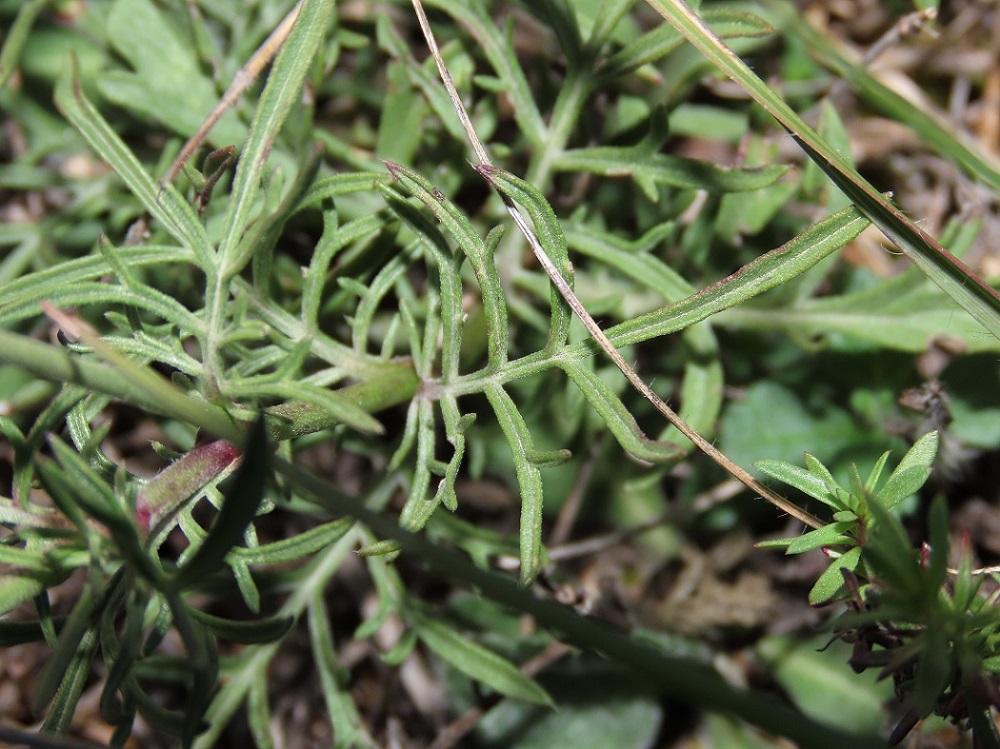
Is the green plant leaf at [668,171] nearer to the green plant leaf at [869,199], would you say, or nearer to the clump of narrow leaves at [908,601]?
the green plant leaf at [869,199]

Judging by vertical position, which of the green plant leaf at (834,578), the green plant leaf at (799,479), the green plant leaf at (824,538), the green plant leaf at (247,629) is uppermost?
the green plant leaf at (799,479)

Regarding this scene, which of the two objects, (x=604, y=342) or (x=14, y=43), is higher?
(x=14, y=43)

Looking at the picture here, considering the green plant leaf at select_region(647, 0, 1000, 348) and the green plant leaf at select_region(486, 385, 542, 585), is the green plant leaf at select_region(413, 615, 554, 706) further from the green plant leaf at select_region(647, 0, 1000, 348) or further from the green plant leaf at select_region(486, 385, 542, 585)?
the green plant leaf at select_region(647, 0, 1000, 348)

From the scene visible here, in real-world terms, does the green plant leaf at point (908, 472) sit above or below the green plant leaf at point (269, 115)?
below

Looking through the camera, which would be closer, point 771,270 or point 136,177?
point 771,270

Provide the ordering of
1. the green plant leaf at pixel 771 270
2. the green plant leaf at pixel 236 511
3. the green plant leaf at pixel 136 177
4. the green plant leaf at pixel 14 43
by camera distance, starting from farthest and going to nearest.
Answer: the green plant leaf at pixel 14 43
the green plant leaf at pixel 136 177
the green plant leaf at pixel 771 270
the green plant leaf at pixel 236 511

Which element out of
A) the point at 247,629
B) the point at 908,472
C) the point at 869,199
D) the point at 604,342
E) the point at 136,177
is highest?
the point at 869,199

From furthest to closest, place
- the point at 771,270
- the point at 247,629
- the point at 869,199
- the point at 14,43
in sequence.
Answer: the point at 14,43 < the point at 869,199 < the point at 771,270 < the point at 247,629

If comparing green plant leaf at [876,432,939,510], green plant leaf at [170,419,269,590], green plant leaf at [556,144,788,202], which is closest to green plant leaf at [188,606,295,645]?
green plant leaf at [170,419,269,590]

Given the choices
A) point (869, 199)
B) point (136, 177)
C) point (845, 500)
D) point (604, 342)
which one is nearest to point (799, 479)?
point (845, 500)

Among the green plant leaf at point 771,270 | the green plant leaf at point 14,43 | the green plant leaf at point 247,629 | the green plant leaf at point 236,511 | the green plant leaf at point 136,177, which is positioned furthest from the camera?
the green plant leaf at point 14,43

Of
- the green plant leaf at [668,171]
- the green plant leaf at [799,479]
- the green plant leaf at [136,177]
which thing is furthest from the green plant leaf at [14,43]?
the green plant leaf at [799,479]

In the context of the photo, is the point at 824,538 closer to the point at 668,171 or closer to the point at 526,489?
the point at 526,489
